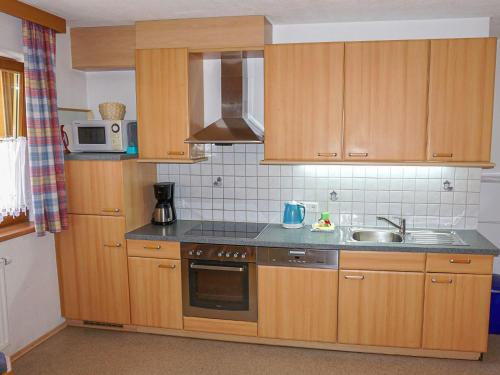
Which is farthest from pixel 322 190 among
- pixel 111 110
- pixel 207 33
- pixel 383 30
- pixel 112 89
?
pixel 112 89

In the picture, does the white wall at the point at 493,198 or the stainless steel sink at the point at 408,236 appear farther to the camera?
the white wall at the point at 493,198

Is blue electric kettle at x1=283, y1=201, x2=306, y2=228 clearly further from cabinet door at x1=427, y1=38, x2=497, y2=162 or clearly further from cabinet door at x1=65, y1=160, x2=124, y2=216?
cabinet door at x1=65, y1=160, x2=124, y2=216

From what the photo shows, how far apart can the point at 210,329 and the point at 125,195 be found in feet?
4.00

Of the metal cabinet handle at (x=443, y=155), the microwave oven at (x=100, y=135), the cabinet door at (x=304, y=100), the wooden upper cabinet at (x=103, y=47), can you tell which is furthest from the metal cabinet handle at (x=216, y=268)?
the wooden upper cabinet at (x=103, y=47)

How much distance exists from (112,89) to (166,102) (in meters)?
0.79

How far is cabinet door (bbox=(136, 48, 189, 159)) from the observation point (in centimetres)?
348

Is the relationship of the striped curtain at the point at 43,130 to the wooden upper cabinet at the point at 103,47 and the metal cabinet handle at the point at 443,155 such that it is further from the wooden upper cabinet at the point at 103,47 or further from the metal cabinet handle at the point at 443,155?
the metal cabinet handle at the point at 443,155

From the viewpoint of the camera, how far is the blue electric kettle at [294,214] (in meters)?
3.62

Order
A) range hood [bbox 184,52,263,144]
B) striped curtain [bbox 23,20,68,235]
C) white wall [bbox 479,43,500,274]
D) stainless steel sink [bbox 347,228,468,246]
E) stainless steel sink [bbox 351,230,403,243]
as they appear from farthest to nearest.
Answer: white wall [bbox 479,43,500,274], stainless steel sink [bbox 351,230,403,243], range hood [bbox 184,52,263,144], stainless steel sink [bbox 347,228,468,246], striped curtain [bbox 23,20,68,235]

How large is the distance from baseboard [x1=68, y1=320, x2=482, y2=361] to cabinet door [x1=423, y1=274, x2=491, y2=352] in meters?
0.09

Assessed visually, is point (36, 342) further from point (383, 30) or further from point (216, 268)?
point (383, 30)

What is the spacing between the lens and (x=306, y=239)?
130 inches

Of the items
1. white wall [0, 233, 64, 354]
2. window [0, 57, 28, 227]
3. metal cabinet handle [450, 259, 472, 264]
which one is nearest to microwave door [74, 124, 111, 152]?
window [0, 57, 28, 227]

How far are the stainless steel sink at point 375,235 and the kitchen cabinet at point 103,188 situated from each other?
69.6 inches
